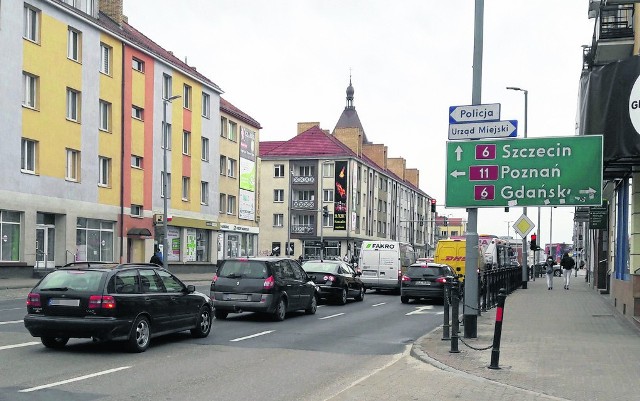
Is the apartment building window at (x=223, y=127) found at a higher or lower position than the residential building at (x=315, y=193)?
higher

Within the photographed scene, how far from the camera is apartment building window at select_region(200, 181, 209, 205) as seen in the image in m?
51.6

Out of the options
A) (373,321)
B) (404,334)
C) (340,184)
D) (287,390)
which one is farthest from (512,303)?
(340,184)

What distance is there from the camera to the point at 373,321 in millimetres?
18641

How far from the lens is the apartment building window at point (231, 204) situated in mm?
56375

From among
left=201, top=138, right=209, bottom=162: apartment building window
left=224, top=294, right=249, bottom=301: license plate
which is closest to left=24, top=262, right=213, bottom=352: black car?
left=224, top=294, right=249, bottom=301: license plate

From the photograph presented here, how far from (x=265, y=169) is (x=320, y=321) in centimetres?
6455

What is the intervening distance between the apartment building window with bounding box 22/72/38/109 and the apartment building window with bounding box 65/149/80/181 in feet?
11.5

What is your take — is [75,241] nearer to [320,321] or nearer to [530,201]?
[320,321]

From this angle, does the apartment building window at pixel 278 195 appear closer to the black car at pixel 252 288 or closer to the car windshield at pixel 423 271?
the car windshield at pixel 423 271

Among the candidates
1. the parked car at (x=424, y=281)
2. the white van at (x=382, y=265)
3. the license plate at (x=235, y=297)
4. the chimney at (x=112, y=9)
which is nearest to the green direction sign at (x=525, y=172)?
the license plate at (x=235, y=297)

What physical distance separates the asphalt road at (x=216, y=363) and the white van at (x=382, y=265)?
13.8 m

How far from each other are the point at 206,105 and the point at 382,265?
84.1 ft

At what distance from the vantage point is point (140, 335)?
11.9 m

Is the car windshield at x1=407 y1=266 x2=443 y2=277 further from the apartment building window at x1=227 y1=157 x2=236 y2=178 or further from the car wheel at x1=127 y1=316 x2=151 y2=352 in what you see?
the apartment building window at x1=227 y1=157 x2=236 y2=178
